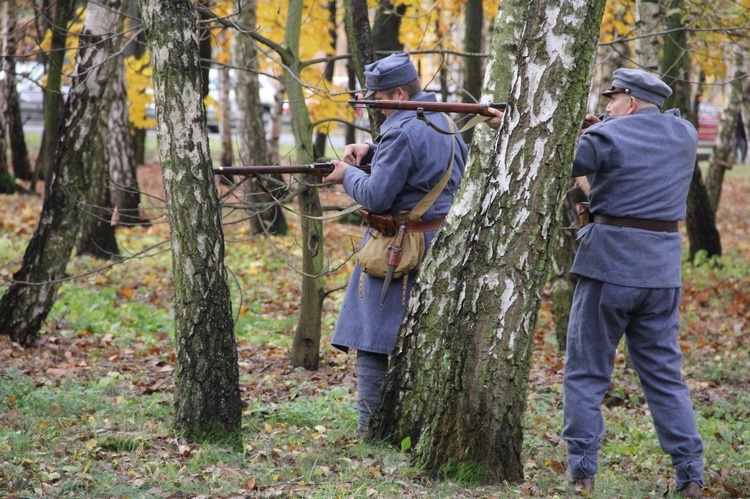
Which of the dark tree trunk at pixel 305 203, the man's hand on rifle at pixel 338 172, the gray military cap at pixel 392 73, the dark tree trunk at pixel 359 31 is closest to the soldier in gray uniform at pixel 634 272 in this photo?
the gray military cap at pixel 392 73

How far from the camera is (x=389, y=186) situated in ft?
14.4

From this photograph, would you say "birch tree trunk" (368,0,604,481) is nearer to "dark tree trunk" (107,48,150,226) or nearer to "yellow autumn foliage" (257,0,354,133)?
"yellow autumn foliage" (257,0,354,133)

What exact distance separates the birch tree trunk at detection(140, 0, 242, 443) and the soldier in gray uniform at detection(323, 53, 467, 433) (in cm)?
74

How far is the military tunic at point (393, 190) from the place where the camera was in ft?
14.4

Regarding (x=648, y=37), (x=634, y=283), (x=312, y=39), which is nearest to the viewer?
(x=634, y=283)

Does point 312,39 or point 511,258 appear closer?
point 511,258

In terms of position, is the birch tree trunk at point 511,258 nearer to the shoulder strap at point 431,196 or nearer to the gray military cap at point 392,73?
the shoulder strap at point 431,196

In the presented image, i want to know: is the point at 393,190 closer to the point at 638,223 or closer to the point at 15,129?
the point at 638,223

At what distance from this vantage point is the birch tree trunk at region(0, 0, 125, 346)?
7156mm

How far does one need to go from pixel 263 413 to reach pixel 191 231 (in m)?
1.62

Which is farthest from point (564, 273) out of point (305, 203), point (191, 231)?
point (191, 231)

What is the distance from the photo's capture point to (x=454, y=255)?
4207mm

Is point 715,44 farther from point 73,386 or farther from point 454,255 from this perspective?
point 73,386

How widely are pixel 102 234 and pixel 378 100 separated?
8.11 m
